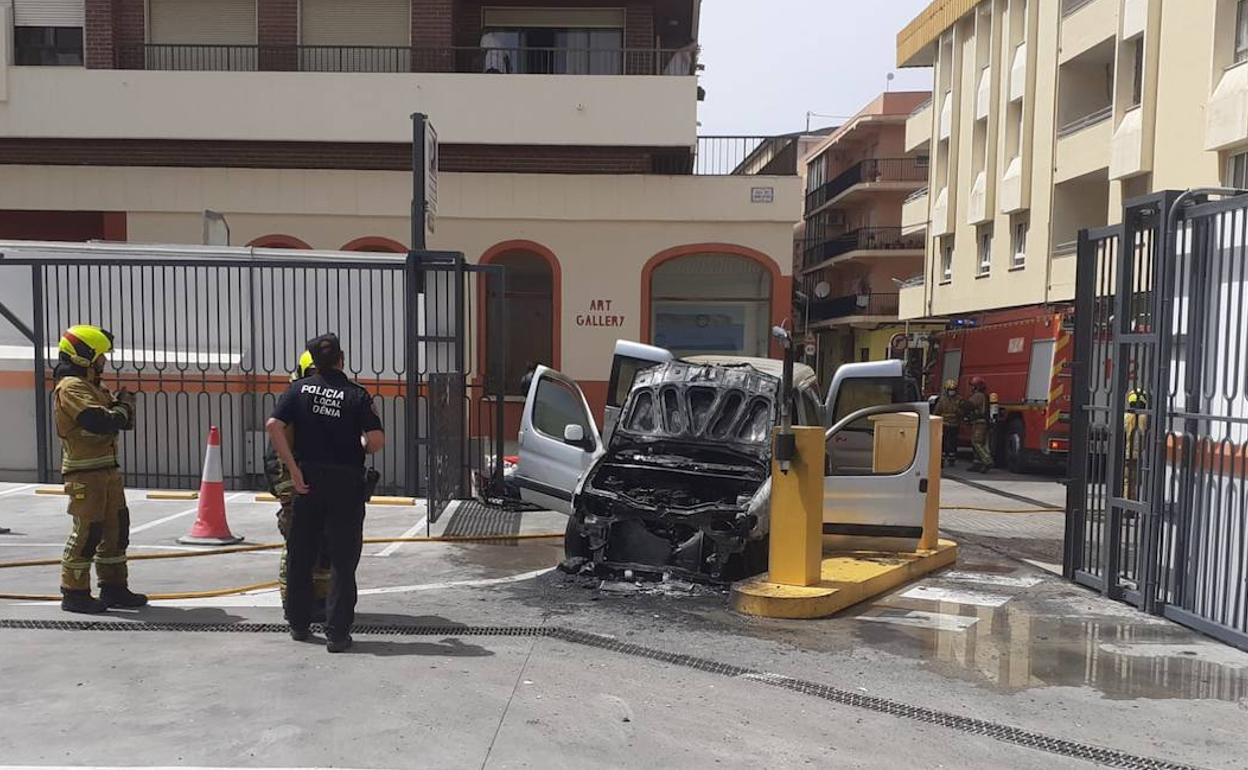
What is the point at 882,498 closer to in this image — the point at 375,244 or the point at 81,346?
the point at 81,346

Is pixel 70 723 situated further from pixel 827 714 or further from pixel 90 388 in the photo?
pixel 827 714

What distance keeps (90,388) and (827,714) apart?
4743 mm

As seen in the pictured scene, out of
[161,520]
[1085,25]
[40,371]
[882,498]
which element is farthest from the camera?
[1085,25]

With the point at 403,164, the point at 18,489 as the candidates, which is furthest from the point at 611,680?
the point at 403,164

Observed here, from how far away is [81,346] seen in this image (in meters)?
6.17

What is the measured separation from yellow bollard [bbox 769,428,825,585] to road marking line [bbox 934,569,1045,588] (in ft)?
6.29

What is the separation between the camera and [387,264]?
1116 centimetres

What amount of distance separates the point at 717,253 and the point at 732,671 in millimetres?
14650

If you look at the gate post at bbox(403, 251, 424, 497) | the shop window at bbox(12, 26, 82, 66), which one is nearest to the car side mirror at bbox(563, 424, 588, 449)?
the gate post at bbox(403, 251, 424, 497)

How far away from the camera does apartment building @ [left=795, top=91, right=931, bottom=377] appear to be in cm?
4009

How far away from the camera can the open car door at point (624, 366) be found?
943 centimetres

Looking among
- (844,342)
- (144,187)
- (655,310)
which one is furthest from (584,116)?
(844,342)

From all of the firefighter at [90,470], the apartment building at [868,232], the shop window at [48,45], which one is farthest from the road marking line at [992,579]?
the apartment building at [868,232]

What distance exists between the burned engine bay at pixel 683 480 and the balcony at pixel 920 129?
25.7m
